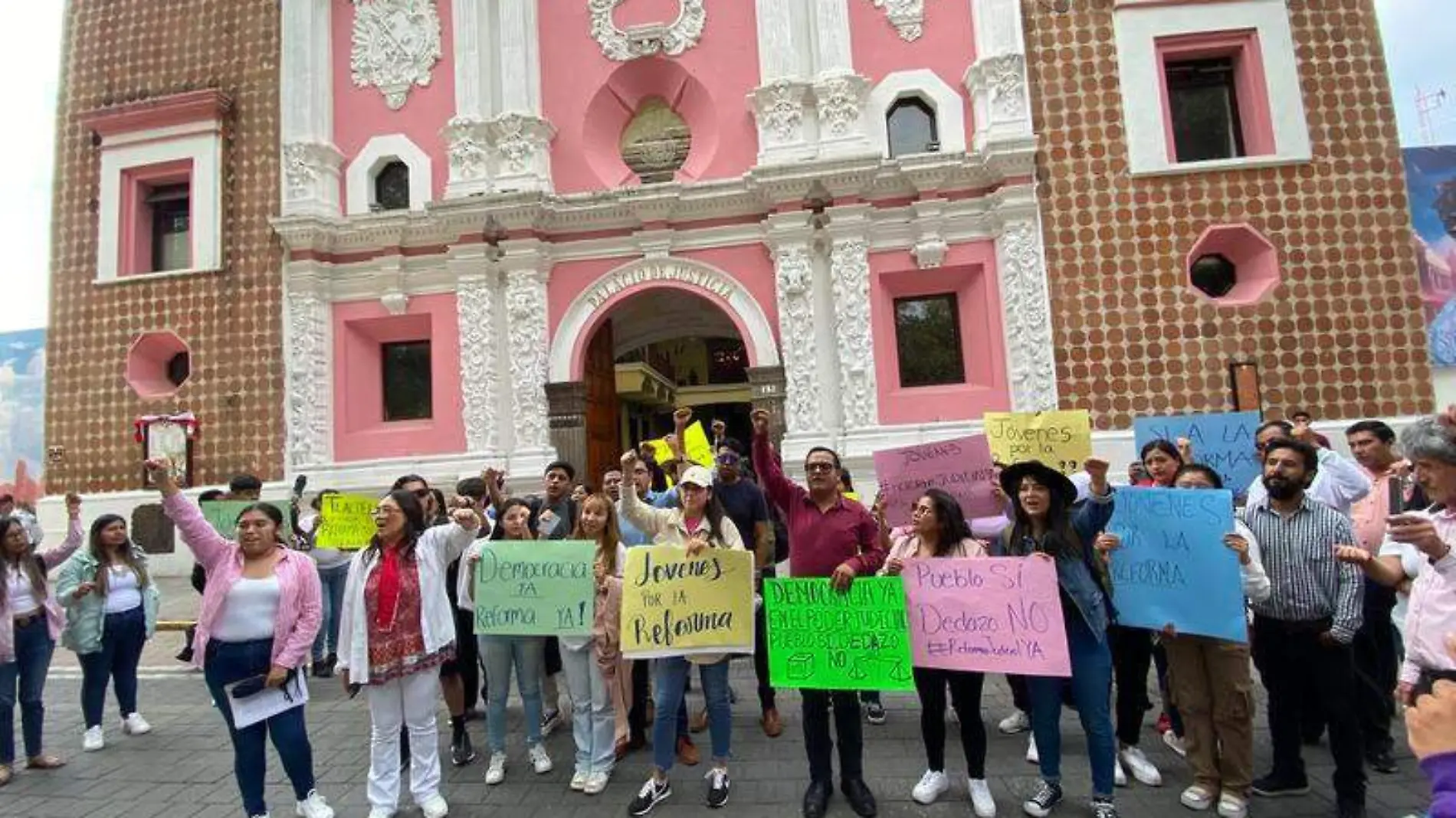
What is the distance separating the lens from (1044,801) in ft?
13.3

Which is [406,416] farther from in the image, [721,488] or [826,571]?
[826,571]

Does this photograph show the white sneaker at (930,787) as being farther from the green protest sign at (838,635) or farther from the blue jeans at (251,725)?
the blue jeans at (251,725)

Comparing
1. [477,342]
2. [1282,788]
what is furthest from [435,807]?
[477,342]

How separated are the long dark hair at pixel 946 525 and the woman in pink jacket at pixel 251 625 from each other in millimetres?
3520

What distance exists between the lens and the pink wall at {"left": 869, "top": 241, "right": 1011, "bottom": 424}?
11727 millimetres

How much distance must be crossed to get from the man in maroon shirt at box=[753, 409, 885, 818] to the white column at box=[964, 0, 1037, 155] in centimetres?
888

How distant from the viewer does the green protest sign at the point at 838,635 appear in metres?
4.05

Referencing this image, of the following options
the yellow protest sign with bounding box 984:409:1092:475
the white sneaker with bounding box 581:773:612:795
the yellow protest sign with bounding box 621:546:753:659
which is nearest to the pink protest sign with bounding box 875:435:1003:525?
the yellow protest sign with bounding box 984:409:1092:475

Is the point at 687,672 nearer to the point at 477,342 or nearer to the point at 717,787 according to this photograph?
the point at 717,787

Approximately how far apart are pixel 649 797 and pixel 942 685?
5.87ft

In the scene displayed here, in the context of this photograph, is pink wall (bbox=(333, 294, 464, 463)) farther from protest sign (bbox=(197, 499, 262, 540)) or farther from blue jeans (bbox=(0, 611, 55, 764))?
blue jeans (bbox=(0, 611, 55, 764))

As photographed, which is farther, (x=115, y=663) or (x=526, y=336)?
(x=526, y=336)

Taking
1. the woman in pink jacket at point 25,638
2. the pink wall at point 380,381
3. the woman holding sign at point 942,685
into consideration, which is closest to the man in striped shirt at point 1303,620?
the woman holding sign at point 942,685

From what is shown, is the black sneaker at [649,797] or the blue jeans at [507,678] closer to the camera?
the black sneaker at [649,797]
